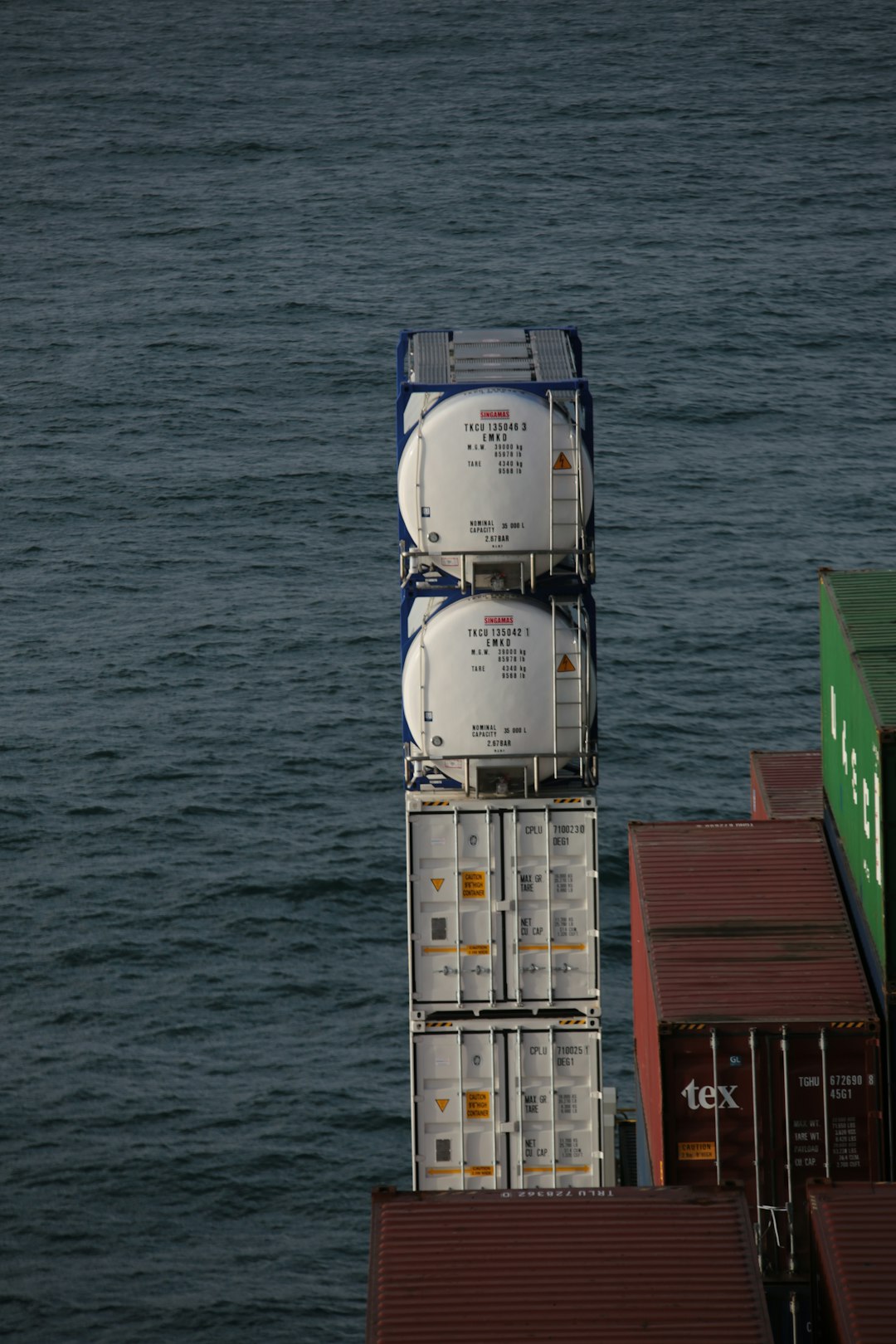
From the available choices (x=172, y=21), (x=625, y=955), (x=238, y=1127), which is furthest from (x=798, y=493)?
(x=172, y=21)

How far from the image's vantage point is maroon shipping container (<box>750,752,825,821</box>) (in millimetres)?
37094

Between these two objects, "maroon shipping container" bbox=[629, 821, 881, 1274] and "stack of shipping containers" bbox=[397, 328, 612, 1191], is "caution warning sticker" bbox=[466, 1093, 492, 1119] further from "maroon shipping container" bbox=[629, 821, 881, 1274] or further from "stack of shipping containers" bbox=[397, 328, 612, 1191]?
"maroon shipping container" bbox=[629, 821, 881, 1274]

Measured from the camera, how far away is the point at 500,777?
29.0m

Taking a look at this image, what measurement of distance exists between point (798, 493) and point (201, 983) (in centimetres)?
4724

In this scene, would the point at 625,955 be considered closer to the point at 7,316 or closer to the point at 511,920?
the point at 511,920

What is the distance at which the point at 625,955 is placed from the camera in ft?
183

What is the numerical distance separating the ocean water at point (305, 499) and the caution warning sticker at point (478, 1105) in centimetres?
1648

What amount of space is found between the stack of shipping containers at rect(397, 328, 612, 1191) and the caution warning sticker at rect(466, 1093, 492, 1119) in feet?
0.07

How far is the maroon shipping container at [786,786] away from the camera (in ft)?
122

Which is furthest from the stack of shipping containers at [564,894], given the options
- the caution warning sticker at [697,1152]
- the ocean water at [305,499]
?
the ocean water at [305,499]

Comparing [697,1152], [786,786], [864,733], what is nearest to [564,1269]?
[697,1152]

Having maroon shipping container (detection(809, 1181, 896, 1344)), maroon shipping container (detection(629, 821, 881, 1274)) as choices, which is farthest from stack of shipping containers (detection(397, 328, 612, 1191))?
maroon shipping container (detection(809, 1181, 896, 1344))

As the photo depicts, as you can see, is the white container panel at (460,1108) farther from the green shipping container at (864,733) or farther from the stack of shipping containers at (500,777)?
the green shipping container at (864,733)

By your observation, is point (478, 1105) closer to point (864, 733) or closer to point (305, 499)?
point (864, 733)
